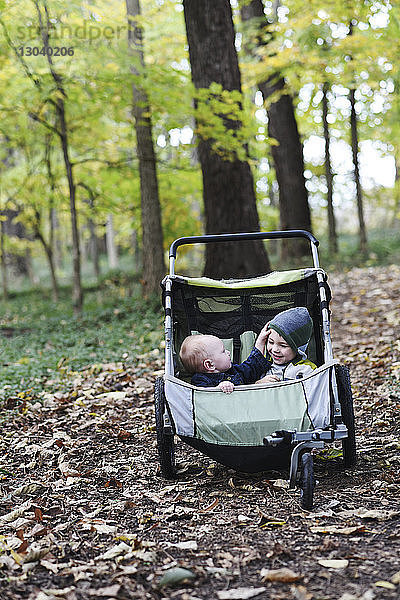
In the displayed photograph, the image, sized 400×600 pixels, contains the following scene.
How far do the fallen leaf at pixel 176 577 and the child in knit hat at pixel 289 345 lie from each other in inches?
62.3

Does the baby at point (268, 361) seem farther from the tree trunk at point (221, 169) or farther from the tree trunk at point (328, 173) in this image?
the tree trunk at point (328, 173)

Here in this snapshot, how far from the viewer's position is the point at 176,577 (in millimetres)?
2494

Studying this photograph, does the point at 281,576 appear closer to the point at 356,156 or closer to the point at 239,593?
the point at 239,593

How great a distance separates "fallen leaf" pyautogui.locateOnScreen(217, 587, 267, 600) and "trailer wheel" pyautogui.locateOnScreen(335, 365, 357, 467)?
1.36 m

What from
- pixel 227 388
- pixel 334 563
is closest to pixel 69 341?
pixel 227 388

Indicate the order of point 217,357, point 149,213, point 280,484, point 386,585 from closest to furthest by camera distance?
point 386,585
point 280,484
point 217,357
point 149,213

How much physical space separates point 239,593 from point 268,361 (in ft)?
6.44

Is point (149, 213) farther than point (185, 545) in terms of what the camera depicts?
Yes

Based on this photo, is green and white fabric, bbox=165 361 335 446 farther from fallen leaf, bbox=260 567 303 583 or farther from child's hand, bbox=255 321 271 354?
fallen leaf, bbox=260 567 303 583

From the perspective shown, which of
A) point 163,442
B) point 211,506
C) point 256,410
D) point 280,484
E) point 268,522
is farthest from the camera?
point 163,442

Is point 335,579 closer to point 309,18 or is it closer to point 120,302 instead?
point 120,302

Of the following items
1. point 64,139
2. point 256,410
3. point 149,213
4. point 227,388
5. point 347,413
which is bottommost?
point 347,413

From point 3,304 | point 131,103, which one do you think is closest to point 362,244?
point 131,103

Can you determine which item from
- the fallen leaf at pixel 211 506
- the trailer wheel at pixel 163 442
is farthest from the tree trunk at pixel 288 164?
the fallen leaf at pixel 211 506
